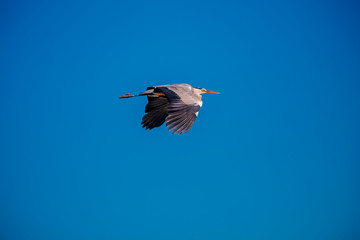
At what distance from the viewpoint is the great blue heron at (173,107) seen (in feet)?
25.8

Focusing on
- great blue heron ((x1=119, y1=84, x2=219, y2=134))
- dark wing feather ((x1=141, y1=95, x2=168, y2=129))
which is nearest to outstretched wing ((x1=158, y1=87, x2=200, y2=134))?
great blue heron ((x1=119, y1=84, x2=219, y2=134))

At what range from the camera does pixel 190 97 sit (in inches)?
352

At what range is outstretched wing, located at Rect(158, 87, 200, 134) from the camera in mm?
7750

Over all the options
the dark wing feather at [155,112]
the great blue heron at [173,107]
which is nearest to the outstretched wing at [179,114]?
the great blue heron at [173,107]

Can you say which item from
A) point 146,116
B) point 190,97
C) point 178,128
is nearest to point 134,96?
point 146,116

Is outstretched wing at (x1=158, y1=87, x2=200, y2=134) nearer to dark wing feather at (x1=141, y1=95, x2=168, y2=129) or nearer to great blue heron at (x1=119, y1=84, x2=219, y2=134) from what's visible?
great blue heron at (x1=119, y1=84, x2=219, y2=134)

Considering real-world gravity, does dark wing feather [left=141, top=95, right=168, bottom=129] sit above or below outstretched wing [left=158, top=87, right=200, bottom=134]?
above

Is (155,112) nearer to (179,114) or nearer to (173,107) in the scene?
(173,107)

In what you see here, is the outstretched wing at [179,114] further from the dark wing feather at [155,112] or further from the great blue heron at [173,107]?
the dark wing feather at [155,112]

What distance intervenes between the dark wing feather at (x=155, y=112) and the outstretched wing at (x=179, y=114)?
6.04 ft

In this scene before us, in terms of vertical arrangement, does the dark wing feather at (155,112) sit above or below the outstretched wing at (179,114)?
above

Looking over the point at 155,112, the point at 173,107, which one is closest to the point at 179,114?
the point at 173,107

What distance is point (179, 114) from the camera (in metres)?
8.06

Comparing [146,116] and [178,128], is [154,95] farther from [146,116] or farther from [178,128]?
[178,128]
